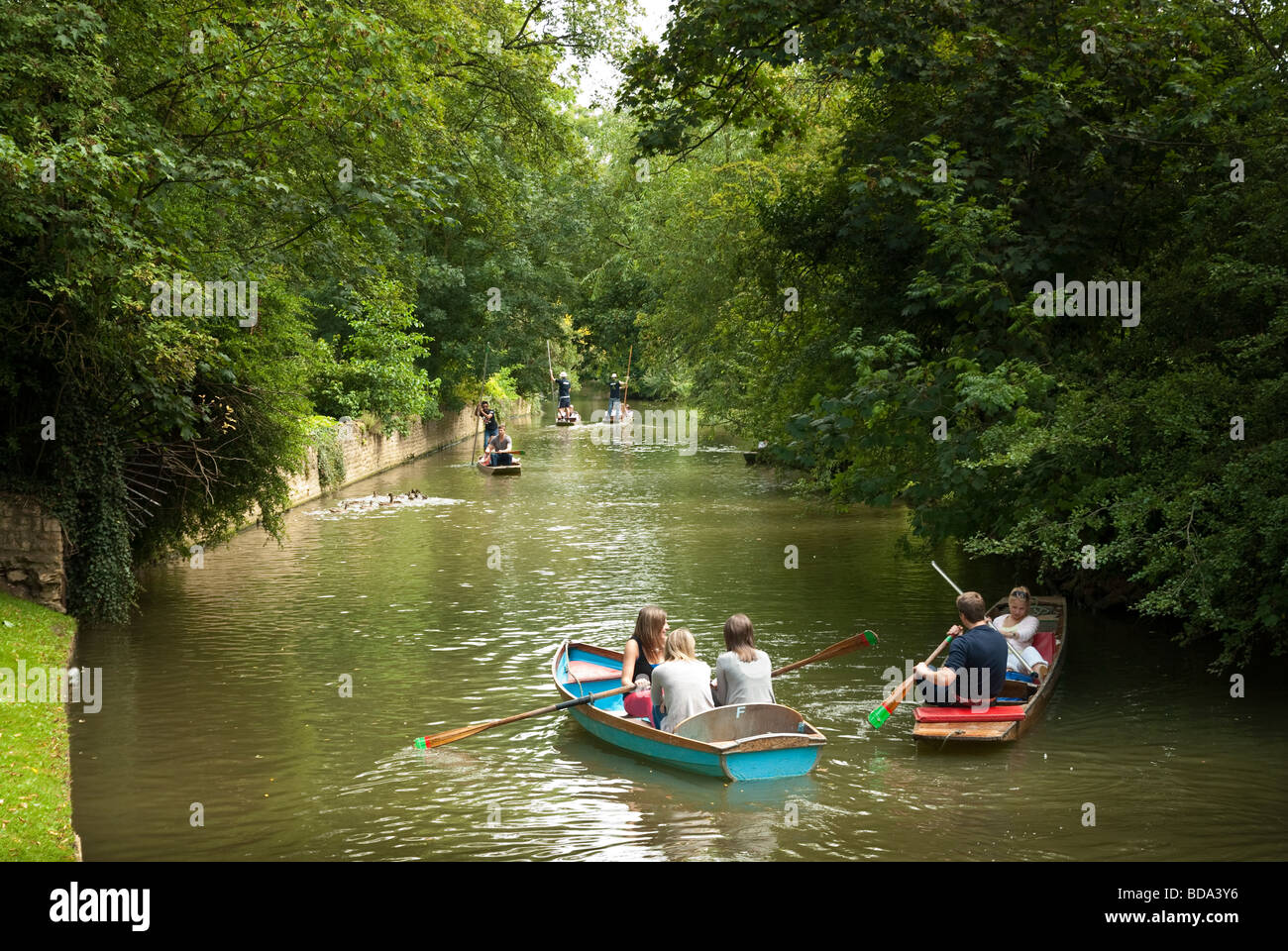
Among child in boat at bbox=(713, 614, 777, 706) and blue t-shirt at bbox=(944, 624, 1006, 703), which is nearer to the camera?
child in boat at bbox=(713, 614, 777, 706)

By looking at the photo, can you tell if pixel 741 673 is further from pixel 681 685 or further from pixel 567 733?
pixel 567 733

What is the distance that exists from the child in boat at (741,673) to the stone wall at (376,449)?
14.5 meters

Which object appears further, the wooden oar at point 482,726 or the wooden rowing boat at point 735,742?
the wooden oar at point 482,726

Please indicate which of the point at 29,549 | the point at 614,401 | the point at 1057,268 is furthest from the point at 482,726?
the point at 614,401

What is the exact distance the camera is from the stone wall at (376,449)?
28.8m

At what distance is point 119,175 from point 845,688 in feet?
28.8

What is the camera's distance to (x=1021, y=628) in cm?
1248

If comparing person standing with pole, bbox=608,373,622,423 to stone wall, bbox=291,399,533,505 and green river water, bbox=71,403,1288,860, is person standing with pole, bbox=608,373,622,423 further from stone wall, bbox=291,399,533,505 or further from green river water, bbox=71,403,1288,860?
green river water, bbox=71,403,1288,860

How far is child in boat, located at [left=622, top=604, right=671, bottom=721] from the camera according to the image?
35.6 feet

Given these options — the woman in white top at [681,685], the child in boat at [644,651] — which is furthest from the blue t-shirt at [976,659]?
the child in boat at [644,651]

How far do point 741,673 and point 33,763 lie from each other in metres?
5.40

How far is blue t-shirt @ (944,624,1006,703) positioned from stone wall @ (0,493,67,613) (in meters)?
10.2

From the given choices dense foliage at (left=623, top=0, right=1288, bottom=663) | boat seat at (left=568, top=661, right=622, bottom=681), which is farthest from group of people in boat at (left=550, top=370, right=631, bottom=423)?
boat seat at (left=568, top=661, right=622, bottom=681)

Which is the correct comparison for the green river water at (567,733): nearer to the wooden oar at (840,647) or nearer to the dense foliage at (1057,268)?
the wooden oar at (840,647)
